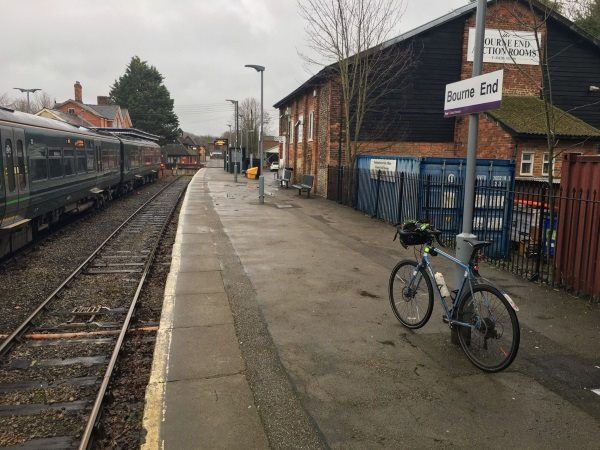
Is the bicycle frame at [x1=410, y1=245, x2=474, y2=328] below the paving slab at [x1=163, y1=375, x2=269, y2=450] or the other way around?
the other way around

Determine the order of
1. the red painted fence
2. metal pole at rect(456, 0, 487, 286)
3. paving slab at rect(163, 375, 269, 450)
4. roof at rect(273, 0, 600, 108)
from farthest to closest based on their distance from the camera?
roof at rect(273, 0, 600, 108)
the red painted fence
metal pole at rect(456, 0, 487, 286)
paving slab at rect(163, 375, 269, 450)

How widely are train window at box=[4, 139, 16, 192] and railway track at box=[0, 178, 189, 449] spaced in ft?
6.60

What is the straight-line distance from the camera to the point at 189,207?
18234 millimetres

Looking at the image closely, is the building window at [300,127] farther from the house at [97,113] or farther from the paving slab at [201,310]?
the house at [97,113]

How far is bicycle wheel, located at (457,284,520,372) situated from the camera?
162 inches

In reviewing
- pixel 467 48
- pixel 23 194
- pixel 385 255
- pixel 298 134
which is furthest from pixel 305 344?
pixel 298 134

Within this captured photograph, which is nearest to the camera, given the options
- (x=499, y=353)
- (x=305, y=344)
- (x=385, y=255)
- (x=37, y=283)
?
(x=499, y=353)

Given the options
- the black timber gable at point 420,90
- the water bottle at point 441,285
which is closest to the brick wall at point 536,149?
the black timber gable at point 420,90

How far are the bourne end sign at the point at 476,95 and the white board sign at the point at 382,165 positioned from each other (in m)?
9.20

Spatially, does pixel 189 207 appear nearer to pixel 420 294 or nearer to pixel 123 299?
pixel 123 299

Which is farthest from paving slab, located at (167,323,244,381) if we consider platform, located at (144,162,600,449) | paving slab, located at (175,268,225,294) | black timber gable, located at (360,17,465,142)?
black timber gable, located at (360,17,465,142)

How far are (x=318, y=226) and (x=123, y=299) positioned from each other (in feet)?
22.8

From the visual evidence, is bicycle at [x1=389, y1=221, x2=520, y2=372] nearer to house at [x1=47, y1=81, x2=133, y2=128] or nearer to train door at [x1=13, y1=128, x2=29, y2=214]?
train door at [x1=13, y1=128, x2=29, y2=214]

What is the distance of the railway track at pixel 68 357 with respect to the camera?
3736 mm
